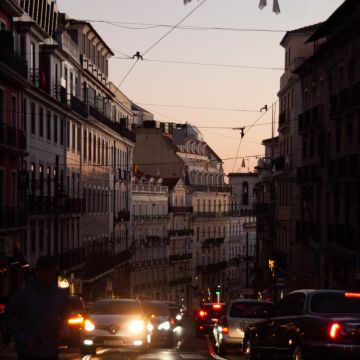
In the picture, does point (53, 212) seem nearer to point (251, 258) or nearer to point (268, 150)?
point (268, 150)

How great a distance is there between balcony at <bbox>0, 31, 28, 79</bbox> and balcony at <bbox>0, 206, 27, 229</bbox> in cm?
633

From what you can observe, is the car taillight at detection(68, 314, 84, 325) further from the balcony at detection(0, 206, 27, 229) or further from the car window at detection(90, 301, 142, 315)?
the balcony at detection(0, 206, 27, 229)

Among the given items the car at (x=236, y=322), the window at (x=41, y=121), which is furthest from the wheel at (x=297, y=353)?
the window at (x=41, y=121)

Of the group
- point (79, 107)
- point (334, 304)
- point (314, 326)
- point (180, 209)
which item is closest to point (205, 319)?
point (334, 304)

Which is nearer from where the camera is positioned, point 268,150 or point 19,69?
point 19,69

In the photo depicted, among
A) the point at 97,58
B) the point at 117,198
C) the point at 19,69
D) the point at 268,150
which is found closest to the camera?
the point at 19,69

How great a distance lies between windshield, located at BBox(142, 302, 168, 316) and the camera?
3259cm

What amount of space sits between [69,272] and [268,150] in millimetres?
52020

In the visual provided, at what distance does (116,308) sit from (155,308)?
6.72 meters

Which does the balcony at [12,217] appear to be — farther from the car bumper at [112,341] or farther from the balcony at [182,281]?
the balcony at [182,281]

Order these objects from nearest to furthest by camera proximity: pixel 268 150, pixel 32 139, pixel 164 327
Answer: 1. pixel 164 327
2. pixel 32 139
3. pixel 268 150

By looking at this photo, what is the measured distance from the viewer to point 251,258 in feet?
465

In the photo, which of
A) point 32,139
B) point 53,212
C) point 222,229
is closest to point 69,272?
point 53,212

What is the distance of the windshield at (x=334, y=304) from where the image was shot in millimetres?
17156
